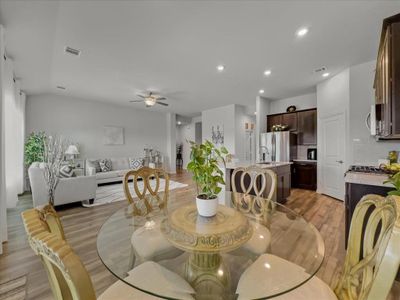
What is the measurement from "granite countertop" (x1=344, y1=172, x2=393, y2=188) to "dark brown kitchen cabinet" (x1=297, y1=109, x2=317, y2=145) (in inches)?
140

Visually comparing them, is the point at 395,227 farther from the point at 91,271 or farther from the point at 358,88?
the point at 358,88

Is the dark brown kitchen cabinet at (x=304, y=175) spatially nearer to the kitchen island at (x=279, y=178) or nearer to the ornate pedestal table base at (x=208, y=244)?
the kitchen island at (x=279, y=178)

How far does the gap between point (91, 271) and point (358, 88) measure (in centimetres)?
540

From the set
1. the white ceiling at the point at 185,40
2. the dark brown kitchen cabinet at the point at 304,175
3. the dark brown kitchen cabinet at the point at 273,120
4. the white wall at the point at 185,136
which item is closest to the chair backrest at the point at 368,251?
the white ceiling at the point at 185,40

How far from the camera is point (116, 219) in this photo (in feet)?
5.79

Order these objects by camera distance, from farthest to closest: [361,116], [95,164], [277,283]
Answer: [95,164], [361,116], [277,283]

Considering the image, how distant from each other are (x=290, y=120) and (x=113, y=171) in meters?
6.08

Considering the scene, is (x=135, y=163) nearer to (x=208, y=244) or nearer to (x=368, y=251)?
(x=208, y=244)

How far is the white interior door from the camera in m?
4.25

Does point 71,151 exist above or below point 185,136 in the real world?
below

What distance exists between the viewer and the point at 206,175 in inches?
50.7

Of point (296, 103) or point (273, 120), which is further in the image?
point (273, 120)

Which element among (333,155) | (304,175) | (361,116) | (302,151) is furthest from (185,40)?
(302,151)

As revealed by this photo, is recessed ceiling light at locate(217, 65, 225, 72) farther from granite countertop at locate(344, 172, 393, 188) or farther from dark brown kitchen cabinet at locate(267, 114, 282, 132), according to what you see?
dark brown kitchen cabinet at locate(267, 114, 282, 132)
